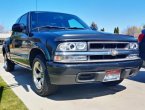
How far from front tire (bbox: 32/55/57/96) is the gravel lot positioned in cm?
15

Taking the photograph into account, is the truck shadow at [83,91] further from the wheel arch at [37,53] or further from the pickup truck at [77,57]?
the wheel arch at [37,53]

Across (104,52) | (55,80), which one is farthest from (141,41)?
(55,80)

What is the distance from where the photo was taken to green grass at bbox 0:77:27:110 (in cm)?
433

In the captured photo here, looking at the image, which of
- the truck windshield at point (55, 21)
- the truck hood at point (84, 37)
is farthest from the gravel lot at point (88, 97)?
the truck windshield at point (55, 21)

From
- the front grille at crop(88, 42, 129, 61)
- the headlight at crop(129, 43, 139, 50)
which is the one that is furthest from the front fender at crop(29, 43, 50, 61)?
the headlight at crop(129, 43, 139, 50)

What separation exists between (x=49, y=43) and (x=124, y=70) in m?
1.50

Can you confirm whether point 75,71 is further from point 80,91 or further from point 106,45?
point 80,91

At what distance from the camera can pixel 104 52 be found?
4.49m

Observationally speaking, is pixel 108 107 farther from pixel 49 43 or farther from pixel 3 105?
pixel 3 105

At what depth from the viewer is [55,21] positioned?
6027 millimetres

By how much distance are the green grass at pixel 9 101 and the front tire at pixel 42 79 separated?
474mm

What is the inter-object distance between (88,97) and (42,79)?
0.96 m

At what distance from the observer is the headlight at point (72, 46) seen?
14.0ft

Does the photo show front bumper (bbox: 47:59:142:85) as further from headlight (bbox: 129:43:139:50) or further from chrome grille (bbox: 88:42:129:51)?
headlight (bbox: 129:43:139:50)
